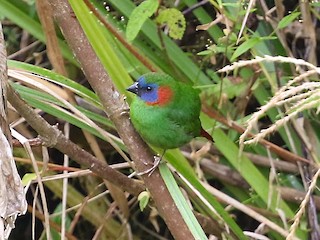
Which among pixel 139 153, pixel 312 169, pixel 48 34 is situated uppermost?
pixel 48 34

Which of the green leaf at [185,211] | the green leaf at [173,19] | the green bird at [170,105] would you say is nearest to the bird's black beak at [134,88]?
the green bird at [170,105]

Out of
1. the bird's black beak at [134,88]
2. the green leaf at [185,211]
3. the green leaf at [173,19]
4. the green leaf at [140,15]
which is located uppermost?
the green leaf at [140,15]

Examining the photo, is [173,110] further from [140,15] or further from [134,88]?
[140,15]

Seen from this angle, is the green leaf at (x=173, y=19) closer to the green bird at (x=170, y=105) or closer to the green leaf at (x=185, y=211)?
the green bird at (x=170, y=105)

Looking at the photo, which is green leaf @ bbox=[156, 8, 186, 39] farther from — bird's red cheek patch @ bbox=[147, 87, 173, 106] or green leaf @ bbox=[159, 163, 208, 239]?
green leaf @ bbox=[159, 163, 208, 239]

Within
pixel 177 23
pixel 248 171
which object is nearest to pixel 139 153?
pixel 177 23

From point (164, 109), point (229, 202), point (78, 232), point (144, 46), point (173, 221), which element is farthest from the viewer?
point (78, 232)

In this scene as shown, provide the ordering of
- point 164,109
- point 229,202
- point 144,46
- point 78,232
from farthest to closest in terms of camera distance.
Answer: point 78,232 < point 144,46 < point 229,202 < point 164,109

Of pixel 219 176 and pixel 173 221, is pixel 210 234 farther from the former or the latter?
pixel 173 221
